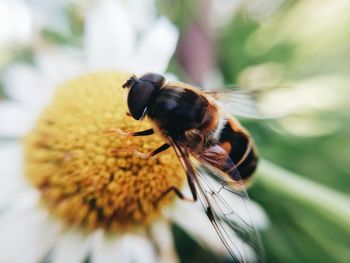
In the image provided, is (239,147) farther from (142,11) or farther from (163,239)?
(142,11)

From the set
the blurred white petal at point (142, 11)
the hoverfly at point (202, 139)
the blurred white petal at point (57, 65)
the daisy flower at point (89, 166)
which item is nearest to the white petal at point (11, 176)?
the daisy flower at point (89, 166)

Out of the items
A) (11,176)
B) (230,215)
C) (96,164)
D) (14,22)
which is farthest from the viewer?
(14,22)

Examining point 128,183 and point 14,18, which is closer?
point 128,183

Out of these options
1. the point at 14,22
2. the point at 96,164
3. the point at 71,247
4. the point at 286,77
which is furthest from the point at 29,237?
the point at 286,77

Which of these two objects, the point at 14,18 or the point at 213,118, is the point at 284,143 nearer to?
the point at 213,118

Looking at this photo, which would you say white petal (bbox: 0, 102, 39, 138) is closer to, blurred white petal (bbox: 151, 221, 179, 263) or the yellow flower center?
the yellow flower center

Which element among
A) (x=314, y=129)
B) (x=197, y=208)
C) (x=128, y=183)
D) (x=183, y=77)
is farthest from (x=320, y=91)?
(x=128, y=183)
